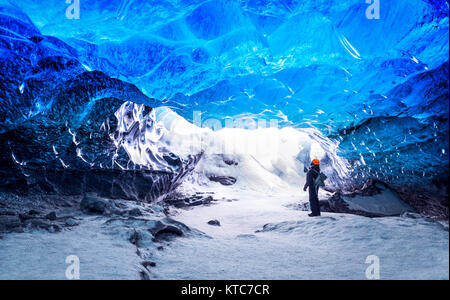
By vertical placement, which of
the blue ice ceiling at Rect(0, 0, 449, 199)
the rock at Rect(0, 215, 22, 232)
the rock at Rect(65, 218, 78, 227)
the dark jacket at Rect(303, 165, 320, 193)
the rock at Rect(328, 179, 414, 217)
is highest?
the blue ice ceiling at Rect(0, 0, 449, 199)

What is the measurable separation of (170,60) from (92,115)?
5.90ft

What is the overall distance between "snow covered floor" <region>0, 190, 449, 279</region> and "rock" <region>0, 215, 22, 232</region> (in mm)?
208

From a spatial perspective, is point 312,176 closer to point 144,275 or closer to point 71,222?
point 144,275

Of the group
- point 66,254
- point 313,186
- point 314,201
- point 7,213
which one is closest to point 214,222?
point 66,254

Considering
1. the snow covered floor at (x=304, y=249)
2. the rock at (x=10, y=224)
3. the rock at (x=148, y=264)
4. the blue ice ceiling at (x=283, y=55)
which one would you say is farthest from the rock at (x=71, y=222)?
the blue ice ceiling at (x=283, y=55)

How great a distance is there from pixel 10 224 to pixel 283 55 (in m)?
3.51

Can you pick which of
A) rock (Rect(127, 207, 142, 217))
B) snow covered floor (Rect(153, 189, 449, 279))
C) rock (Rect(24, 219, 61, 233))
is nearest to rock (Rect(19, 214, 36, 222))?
rock (Rect(24, 219, 61, 233))

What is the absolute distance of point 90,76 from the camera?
11.1ft

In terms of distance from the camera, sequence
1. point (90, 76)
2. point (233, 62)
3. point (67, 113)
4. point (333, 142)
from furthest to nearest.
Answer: point (333, 142), point (67, 113), point (90, 76), point (233, 62)

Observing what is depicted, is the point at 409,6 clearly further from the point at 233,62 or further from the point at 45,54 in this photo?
the point at 45,54

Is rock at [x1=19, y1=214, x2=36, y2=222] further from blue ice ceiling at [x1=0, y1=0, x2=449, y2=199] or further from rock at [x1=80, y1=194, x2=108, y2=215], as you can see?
blue ice ceiling at [x1=0, y1=0, x2=449, y2=199]

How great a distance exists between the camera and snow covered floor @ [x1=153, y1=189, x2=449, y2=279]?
1415 mm

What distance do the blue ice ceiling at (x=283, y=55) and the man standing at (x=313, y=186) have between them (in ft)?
2.06
